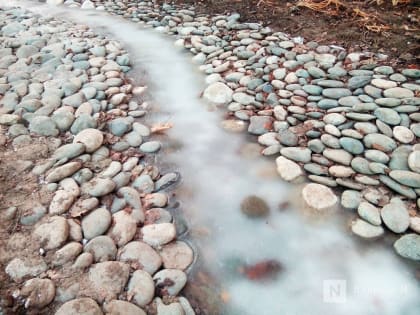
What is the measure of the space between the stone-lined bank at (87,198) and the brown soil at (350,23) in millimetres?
1448

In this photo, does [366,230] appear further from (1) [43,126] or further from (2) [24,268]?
(1) [43,126]

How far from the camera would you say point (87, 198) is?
183 centimetres

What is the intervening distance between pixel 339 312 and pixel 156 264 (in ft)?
2.63

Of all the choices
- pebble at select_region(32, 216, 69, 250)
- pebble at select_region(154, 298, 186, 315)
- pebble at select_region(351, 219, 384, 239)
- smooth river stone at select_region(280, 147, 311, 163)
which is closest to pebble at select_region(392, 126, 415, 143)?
smooth river stone at select_region(280, 147, 311, 163)

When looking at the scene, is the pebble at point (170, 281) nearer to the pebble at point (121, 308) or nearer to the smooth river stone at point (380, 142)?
the pebble at point (121, 308)

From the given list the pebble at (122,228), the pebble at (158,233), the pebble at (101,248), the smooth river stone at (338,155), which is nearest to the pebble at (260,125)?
the smooth river stone at (338,155)

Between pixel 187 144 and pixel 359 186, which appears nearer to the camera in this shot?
pixel 359 186

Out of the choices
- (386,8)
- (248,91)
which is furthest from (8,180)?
(386,8)

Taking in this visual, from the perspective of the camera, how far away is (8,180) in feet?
6.16

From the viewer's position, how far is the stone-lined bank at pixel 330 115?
183 centimetres

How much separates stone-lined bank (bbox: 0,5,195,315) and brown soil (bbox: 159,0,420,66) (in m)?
1.45

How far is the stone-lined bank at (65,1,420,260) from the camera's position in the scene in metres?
1.83

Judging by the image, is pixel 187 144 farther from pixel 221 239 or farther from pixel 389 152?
pixel 389 152

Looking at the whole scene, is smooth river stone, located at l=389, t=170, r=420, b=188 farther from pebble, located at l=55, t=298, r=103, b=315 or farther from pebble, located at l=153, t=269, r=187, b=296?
pebble, located at l=55, t=298, r=103, b=315
